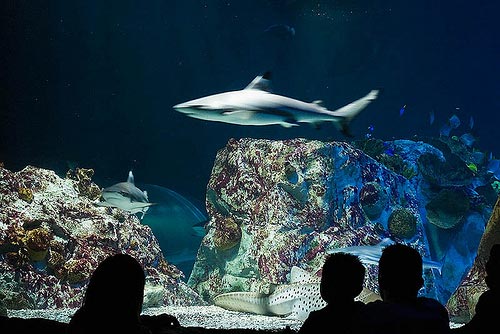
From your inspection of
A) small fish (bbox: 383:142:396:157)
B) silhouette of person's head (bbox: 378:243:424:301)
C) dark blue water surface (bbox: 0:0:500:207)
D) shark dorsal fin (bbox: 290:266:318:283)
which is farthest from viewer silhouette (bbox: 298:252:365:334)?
dark blue water surface (bbox: 0:0:500:207)

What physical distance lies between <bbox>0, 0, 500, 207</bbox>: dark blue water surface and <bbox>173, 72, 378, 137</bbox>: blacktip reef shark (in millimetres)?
10175

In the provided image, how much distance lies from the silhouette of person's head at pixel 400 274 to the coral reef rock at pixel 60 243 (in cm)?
447

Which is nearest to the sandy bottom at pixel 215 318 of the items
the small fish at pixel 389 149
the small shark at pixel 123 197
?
the small shark at pixel 123 197

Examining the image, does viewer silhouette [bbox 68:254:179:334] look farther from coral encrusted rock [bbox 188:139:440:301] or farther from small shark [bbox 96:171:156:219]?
coral encrusted rock [bbox 188:139:440:301]

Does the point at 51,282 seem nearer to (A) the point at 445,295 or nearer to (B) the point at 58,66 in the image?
(A) the point at 445,295

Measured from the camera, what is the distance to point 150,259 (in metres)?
7.15

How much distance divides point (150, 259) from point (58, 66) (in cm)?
1043

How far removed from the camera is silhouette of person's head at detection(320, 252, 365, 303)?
1953mm

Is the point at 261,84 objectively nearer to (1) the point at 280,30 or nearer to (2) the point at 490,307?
(2) the point at 490,307

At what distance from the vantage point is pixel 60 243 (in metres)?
Result: 5.98

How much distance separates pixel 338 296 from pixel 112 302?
1.05 meters

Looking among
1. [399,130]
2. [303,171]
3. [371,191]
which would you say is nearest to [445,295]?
[371,191]

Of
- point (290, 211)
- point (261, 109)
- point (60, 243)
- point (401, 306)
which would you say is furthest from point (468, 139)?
point (401, 306)

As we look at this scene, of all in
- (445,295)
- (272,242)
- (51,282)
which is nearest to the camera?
(51,282)
